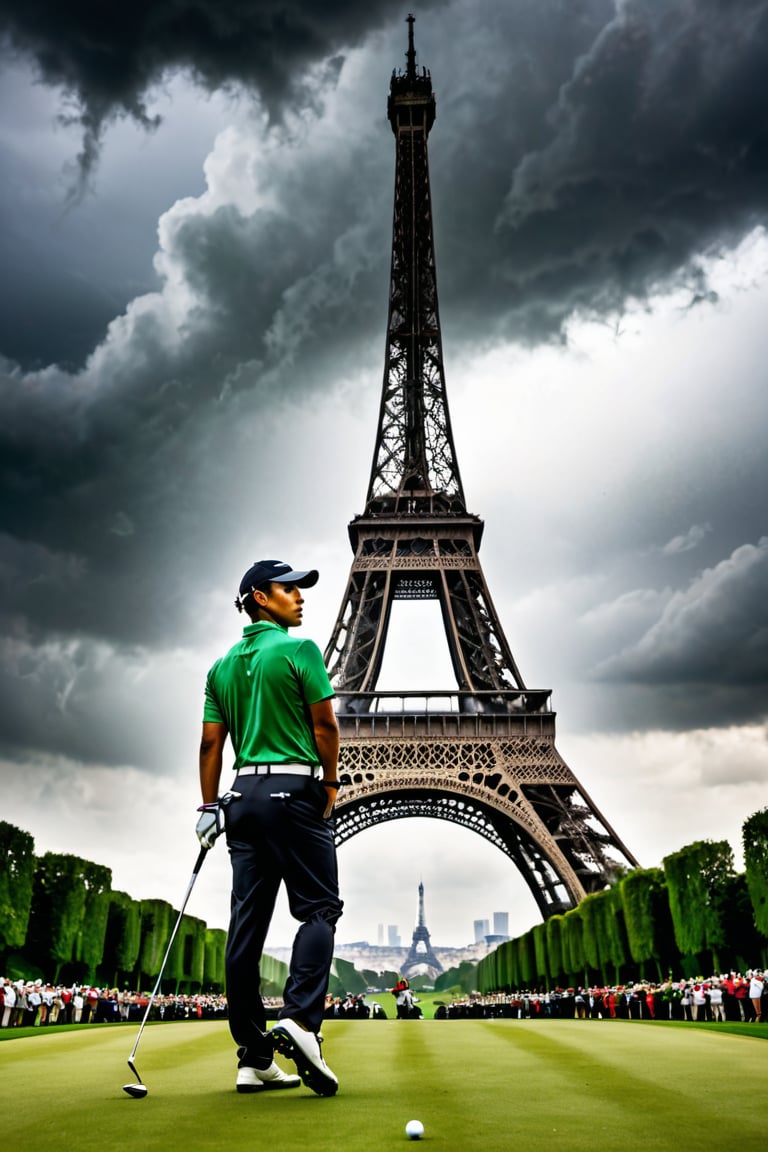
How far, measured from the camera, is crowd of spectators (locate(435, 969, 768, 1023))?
67.5 feet

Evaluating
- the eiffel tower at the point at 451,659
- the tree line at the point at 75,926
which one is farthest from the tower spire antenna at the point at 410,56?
the tree line at the point at 75,926

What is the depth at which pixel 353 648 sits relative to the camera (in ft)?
164

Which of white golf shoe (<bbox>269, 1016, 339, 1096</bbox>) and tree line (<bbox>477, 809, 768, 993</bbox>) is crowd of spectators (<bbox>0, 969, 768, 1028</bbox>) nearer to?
tree line (<bbox>477, 809, 768, 993</bbox>)

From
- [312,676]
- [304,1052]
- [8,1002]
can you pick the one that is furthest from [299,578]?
[8,1002]

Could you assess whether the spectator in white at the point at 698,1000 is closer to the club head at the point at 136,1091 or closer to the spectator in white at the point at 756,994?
the spectator in white at the point at 756,994

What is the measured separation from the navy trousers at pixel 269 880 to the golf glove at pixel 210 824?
71mm

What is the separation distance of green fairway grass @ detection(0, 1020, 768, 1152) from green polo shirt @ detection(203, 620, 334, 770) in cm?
164

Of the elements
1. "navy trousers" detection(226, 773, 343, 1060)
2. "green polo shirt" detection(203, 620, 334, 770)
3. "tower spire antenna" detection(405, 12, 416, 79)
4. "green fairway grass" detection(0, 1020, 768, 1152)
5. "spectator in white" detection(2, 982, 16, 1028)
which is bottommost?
"green fairway grass" detection(0, 1020, 768, 1152)

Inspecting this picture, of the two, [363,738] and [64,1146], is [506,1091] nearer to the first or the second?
[64,1146]

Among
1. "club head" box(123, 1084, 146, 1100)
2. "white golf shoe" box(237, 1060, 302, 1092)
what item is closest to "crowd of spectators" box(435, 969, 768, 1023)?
"white golf shoe" box(237, 1060, 302, 1092)

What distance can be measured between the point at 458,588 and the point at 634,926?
867 inches

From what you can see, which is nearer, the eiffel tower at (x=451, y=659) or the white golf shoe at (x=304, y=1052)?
the white golf shoe at (x=304, y=1052)

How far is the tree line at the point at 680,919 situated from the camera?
93.7 feet

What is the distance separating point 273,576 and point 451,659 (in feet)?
155
